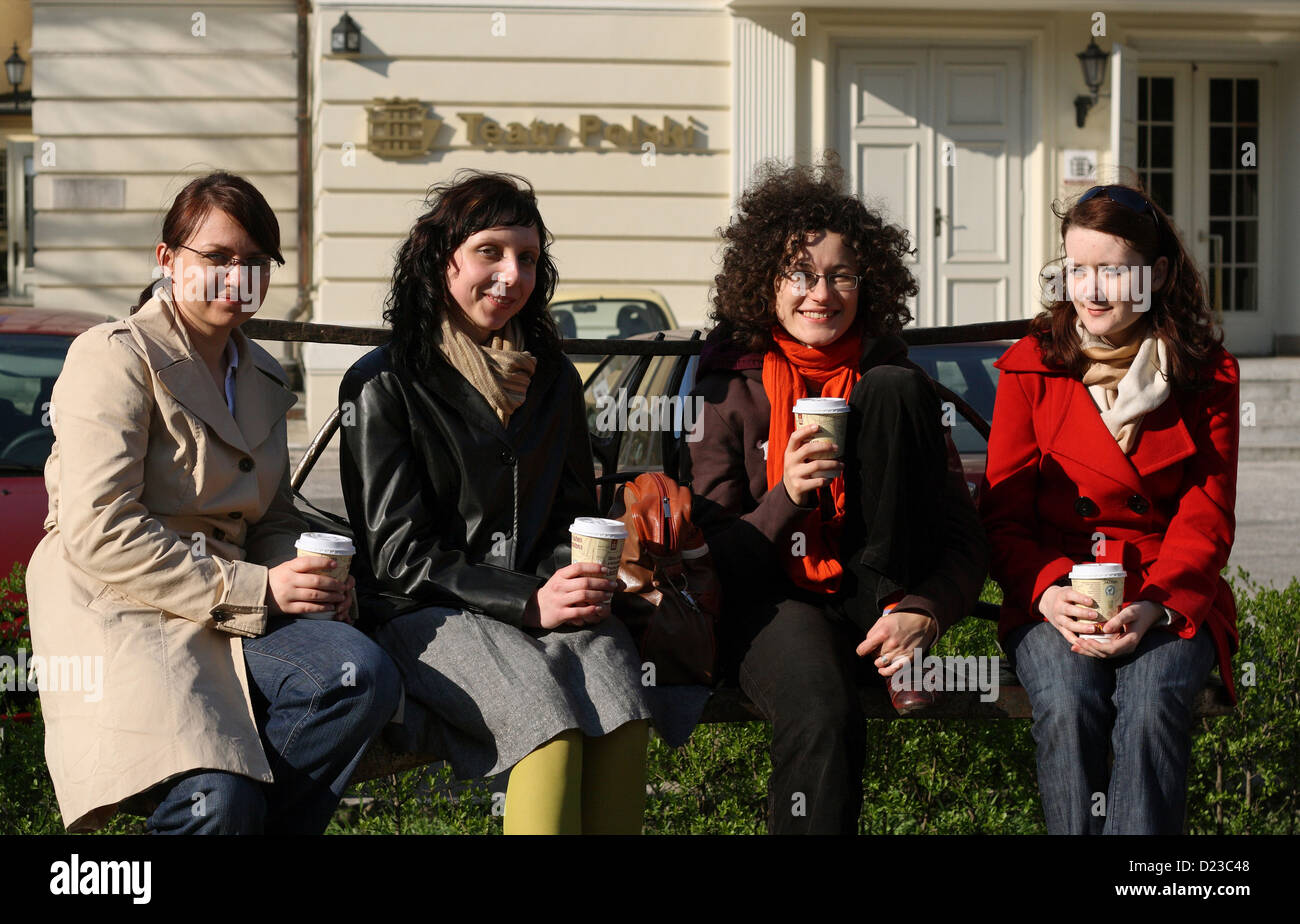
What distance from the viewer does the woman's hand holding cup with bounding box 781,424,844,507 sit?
3.39m

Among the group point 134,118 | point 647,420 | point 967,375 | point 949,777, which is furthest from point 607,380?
point 134,118

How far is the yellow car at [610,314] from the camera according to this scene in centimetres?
1253

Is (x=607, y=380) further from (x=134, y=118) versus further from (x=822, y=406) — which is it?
(x=134, y=118)

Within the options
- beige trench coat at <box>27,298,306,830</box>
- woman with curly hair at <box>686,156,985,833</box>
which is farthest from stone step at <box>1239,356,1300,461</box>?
beige trench coat at <box>27,298,306,830</box>

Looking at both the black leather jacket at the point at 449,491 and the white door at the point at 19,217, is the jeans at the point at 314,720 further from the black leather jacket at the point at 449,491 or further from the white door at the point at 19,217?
the white door at the point at 19,217

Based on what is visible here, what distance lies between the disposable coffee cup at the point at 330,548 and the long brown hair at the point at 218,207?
0.63 m

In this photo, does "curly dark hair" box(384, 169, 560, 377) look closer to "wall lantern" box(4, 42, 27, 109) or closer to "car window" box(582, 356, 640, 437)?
"car window" box(582, 356, 640, 437)

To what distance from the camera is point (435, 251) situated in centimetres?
360

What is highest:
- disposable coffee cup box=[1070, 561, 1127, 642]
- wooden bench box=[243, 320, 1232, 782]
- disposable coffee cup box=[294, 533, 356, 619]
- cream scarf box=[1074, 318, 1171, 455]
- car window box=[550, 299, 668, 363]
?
car window box=[550, 299, 668, 363]

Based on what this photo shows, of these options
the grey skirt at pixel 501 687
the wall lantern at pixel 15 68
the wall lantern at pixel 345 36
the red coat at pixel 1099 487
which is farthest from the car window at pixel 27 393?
the wall lantern at pixel 15 68

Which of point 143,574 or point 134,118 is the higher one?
point 134,118

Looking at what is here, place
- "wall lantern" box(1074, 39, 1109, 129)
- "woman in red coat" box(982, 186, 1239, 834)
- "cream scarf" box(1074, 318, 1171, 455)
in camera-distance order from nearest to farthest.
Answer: "woman in red coat" box(982, 186, 1239, 834)
"cream scarf" box(1074, 318, 1171, 455)
"wall lantern" box(1074, 39, 1109, 129)

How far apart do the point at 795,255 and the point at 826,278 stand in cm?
10
